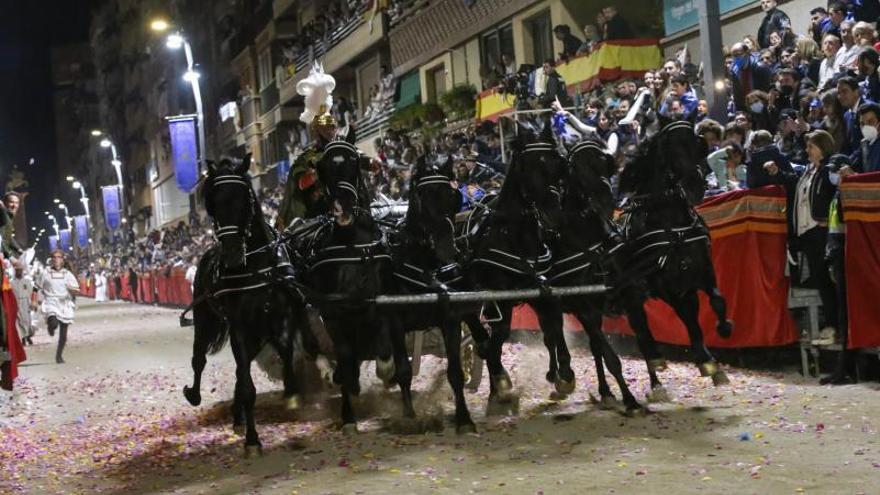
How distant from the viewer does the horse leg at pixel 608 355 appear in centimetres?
1061

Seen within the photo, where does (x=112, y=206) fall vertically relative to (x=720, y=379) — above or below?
above

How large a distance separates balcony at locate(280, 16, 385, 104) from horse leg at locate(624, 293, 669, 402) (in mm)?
29795

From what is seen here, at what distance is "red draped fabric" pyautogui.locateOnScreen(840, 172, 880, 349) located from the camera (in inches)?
439

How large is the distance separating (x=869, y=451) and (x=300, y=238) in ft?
17.7

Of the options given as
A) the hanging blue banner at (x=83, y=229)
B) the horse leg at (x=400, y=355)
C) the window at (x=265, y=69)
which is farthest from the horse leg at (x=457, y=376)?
the hanging blue banner at (x=83, y=229)

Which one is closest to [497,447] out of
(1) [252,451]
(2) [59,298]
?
(1) [252,451]

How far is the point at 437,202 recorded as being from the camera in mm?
10367

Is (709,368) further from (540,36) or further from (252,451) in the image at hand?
(540,36)

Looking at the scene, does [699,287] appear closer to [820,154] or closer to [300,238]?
[820,154]

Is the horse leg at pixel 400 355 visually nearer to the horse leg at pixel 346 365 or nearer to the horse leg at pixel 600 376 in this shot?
the horse leg at pixel 346 365

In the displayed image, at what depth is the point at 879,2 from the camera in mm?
15031

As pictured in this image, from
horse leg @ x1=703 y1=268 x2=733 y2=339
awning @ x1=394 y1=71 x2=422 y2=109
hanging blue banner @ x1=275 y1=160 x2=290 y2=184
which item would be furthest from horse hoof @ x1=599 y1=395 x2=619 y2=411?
hanging blue banner @ x1=275 y1=160 x2=290 y2=184

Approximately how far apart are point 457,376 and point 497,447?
1.05 metres

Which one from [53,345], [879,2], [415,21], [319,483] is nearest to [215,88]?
[415,21]
